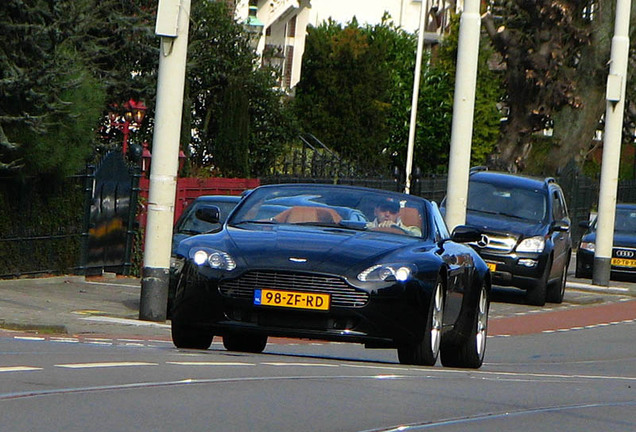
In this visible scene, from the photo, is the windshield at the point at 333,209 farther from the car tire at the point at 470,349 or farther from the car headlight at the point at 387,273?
the car tire at the point at 470,349

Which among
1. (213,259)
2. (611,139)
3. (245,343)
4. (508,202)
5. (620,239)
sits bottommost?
(245,343)

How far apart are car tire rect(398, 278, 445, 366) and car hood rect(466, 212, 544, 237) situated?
11.8m

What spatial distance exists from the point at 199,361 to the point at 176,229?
9.22 meters

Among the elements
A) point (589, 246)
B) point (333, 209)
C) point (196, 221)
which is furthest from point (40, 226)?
point (589, 246)

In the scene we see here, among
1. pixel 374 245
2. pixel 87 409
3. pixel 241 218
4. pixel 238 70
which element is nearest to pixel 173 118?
pixel 241 218

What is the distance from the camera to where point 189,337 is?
38.2 feet

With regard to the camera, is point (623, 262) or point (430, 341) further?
point (623, 262)

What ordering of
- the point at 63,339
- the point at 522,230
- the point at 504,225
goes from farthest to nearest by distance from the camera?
the point at 504,225 < the point at 522,230 < the point at 63,339

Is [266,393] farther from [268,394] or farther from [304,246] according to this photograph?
[304,246]

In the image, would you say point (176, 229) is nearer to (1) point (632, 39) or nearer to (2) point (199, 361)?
(2) point (199, 361)

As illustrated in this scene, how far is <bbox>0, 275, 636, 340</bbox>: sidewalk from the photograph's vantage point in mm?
14406

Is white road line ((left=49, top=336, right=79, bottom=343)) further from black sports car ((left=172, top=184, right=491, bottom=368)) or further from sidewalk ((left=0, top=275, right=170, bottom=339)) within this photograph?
black sports car ((left=172, top=184, right=491, bottom=368))

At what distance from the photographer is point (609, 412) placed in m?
9.20

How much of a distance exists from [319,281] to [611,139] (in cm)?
2030
